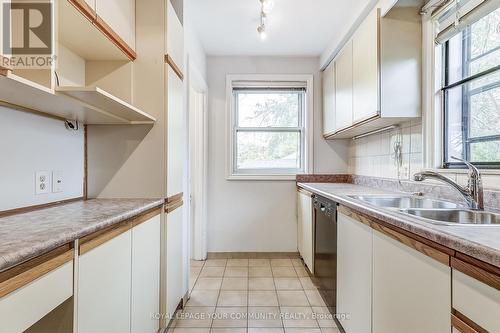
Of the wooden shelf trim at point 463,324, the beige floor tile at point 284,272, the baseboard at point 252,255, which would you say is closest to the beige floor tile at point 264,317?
the beige floor tile at point 284,272

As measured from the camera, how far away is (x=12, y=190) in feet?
3.81

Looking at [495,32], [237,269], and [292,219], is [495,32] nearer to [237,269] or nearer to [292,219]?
[292,219]

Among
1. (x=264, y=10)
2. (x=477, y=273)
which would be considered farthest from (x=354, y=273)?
(x=264, y=10)

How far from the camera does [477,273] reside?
0.70 metres

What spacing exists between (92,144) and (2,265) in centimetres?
127

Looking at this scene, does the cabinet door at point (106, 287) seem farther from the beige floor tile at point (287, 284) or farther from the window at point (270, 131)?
the window at point (270, 131)

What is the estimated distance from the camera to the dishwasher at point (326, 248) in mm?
1947

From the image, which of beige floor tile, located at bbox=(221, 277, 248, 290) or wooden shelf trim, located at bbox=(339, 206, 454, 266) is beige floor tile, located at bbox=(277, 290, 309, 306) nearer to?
beige floor tile, located at bbox=(221, 277, 248, 290)

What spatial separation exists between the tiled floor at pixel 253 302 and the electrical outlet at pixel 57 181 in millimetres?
1218

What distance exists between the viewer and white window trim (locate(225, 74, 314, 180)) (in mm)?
3381

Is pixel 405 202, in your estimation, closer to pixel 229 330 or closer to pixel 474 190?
pixel 474 190

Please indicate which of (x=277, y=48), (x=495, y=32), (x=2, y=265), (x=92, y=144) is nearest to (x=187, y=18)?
(x=277, y=48)

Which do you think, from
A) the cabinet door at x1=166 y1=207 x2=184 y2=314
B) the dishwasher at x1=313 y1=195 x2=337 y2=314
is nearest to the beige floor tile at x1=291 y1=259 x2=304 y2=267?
the dishwasher at x1=313 y1=195 x2=337 y2=314

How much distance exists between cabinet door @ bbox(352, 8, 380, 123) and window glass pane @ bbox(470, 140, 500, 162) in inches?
24.7
